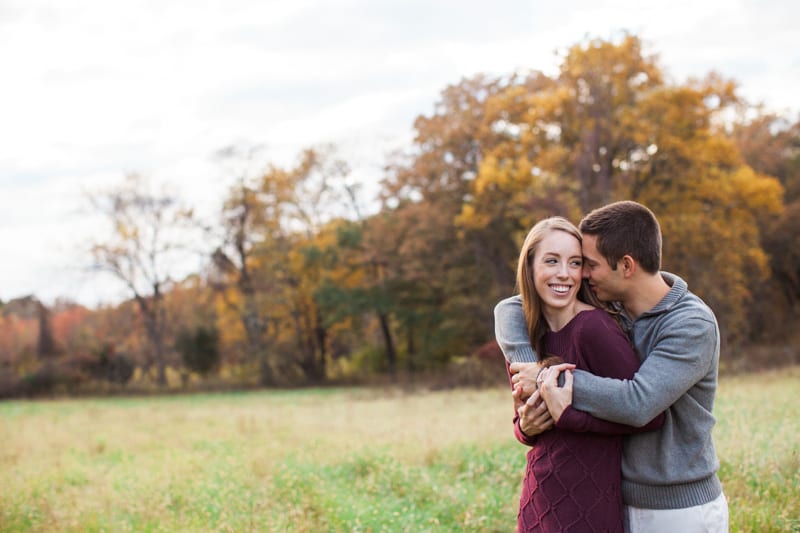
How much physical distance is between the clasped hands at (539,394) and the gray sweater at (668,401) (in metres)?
0.06

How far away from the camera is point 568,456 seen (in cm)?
311

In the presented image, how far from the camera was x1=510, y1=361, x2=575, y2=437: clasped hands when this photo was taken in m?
3.02

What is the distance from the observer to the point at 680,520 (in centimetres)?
311

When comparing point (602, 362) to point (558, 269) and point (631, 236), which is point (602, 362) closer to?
point (558, 269)

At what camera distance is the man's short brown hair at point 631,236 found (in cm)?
322

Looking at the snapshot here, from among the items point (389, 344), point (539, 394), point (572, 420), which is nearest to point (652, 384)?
point (572, 420)

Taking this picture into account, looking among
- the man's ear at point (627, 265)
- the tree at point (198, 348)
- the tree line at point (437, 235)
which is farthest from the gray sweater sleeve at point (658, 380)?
the tree at point (198, 348)

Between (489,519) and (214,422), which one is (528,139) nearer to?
(214,422)

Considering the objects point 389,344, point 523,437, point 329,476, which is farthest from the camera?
point 389,344

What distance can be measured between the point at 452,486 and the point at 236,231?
1369 inches

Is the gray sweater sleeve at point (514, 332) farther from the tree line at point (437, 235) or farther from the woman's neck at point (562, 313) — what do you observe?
the tree line at point (437, 235)

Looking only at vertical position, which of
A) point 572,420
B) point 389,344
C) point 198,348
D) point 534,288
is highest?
point 534,288

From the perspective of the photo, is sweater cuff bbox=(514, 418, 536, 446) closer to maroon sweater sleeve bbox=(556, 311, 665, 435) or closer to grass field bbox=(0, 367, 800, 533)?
maroon sweater sleeve bbox=(556, 311, 665, 435)

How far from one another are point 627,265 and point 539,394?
0.71 metres
